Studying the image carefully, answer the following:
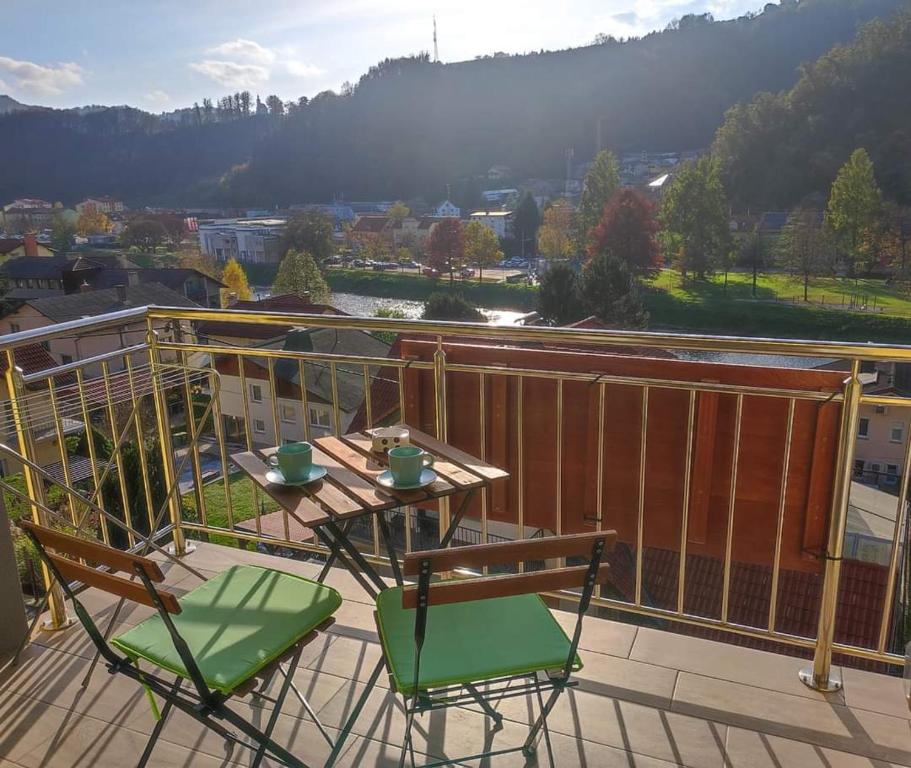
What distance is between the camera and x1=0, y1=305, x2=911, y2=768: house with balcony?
208 centimetres

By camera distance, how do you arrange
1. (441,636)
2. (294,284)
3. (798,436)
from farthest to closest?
(294,284), (798,436), (441,636)

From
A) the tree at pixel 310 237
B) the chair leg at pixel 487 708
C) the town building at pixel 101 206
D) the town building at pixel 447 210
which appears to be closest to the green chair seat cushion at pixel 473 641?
the chair leg at pixel 487 708

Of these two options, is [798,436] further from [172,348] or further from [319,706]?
[172,348]

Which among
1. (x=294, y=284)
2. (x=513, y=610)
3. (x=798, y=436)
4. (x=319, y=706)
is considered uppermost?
(x=798, y=436)

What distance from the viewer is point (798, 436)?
251cm

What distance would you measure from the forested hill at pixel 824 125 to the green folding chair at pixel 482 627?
170ft

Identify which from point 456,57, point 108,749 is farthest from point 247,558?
point 456,57

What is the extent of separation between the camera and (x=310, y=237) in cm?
5522

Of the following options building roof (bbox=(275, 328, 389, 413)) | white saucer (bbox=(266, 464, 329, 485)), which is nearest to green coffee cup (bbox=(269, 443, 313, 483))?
white saucer (bbox=(266, 464, 329, 485))

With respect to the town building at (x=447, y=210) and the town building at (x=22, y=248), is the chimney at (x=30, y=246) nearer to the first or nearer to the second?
the town building at (x=22, y=248)

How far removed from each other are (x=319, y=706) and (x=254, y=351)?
1503mm

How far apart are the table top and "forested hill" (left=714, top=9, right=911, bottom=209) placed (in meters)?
51.5

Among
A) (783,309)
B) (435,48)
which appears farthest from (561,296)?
(435,48)

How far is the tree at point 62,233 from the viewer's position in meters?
58.8
